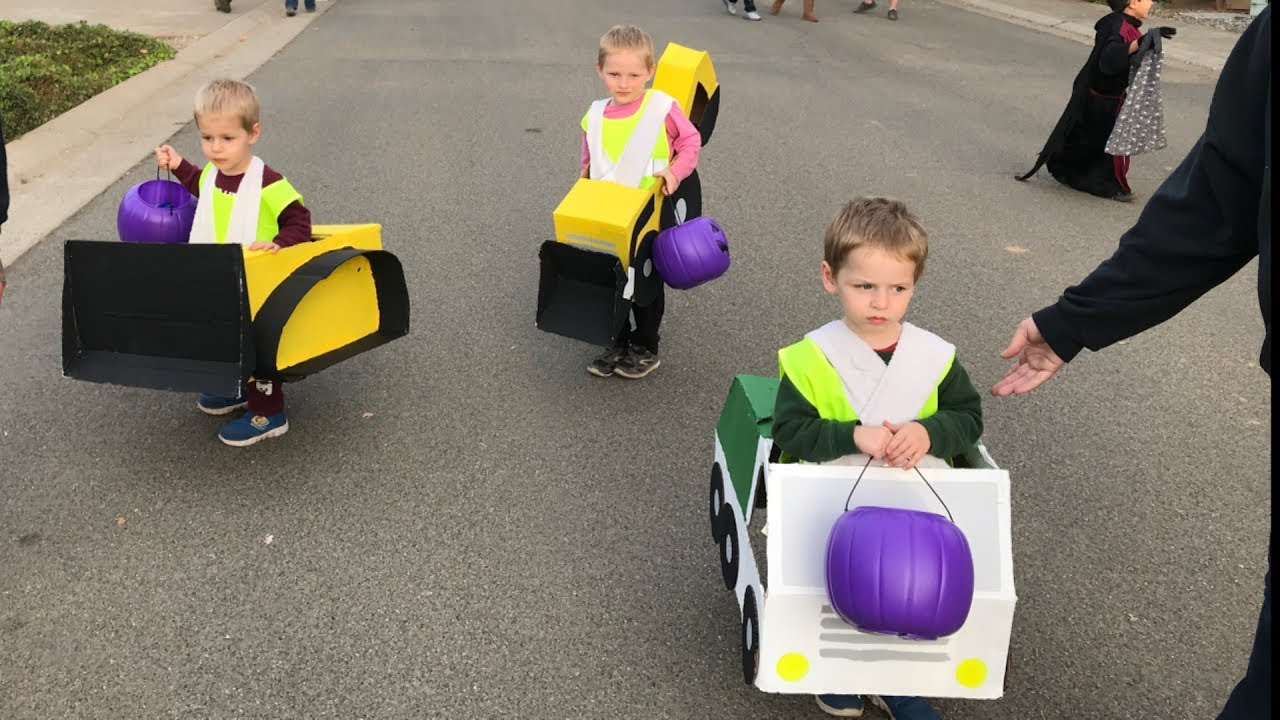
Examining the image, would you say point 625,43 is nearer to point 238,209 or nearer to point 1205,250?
point 238,209

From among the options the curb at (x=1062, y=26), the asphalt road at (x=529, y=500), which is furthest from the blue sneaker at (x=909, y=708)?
the curb at (x=1062, y=26)

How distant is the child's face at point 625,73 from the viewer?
432 cm

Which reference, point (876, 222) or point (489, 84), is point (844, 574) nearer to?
→ point (876, 222)

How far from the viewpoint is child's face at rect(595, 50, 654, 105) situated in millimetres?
4324

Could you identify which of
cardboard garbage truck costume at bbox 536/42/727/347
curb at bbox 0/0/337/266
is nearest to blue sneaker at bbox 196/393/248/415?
cardboard garbage truck costume at bbox 536/42/727/347

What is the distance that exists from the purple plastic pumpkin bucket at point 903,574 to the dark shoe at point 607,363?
2612 mm

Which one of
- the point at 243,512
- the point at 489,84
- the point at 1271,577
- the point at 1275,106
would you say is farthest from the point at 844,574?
the point at 489,84

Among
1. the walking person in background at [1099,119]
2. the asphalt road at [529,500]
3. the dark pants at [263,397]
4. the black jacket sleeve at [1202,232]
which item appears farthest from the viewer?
the walking person in background at [1099,119]

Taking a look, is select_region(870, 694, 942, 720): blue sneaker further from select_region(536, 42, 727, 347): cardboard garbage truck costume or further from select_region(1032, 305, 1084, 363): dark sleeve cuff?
select_region(536, 42, 727, 347): cardboard garbage truck costume

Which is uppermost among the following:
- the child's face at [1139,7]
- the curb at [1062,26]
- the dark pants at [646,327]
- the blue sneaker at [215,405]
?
the child's face at [1139,7]

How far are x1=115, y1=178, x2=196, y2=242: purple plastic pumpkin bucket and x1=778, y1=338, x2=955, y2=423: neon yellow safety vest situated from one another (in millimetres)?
2499

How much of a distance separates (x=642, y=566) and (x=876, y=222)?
4.67 feet

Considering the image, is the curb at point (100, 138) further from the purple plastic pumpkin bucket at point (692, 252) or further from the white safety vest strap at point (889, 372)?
the white safety vest strap at point (889, 372)

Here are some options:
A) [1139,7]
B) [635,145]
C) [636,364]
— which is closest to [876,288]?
[635,145]
